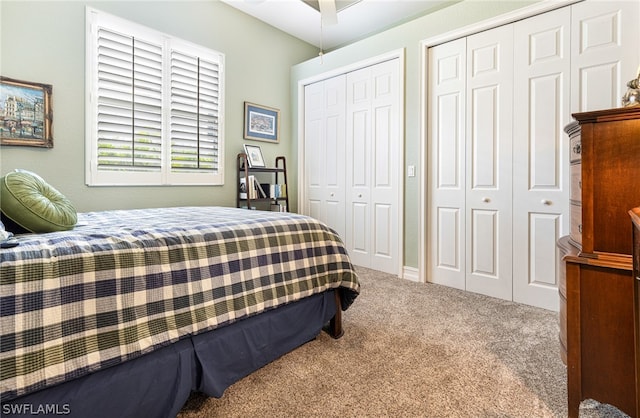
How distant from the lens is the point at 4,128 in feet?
7.51

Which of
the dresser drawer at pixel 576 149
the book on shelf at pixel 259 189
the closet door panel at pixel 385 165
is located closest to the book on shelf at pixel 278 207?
the book on shelf at pixel 259 189

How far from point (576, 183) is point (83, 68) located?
11.3 ft

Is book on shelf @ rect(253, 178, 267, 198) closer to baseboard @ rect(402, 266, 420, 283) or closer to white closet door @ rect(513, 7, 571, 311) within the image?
baseboard @ rect(402, 266, 420, 283)

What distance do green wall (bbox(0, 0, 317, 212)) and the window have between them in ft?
0.27

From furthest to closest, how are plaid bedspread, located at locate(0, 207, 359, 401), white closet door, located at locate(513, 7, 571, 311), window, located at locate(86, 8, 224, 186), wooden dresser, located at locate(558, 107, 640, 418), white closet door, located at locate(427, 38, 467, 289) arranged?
white closet door, located at locate(427, 38, 467, 289)
window, located at locate(86, 8, 224, 186)
white closet door, located at locate(513, 7, 571, 311)
wooden dresser, located at locate(558, 107, 640, 418)
plaid bedspread, located at locate(0, 207, 359, 401)

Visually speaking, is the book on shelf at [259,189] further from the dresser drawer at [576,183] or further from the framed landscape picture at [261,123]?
the dresser drawer at [576,183]

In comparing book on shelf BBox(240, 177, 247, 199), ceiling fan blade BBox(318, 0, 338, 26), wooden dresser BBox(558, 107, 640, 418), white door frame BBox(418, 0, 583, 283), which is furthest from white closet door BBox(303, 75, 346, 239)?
wooden dresser BBox(558, 107, 640, 418)

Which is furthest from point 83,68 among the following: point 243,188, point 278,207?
point 278,207

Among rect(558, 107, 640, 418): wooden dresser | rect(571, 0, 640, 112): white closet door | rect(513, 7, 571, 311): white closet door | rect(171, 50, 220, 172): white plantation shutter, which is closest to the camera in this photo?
rect(558, 107, 640, 418): wooden dresser

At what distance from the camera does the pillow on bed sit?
1313 millimetres

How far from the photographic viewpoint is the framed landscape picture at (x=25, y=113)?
2.29 meters

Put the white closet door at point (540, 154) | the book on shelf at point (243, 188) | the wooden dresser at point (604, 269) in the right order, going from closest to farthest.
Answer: the wooden dresser at point (604, 269) < the white closet door at point (540, 154) < the book on shelf at point (243, 188)

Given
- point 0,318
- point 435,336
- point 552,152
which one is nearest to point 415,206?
point 552,152

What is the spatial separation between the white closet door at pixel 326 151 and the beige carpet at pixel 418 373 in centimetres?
178
